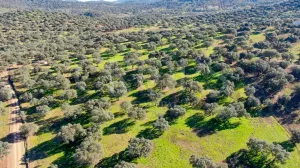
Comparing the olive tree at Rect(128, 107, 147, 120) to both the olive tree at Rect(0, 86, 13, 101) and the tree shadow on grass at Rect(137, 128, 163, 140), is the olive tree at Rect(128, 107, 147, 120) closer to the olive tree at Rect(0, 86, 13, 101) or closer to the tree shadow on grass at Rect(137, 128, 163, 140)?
the tree shadow on grass at Rect(137, 128, 163, 140)

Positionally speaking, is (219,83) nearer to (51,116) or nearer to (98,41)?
(51,116)

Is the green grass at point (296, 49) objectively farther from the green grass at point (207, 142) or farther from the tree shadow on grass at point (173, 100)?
the tree shadow on grass at point (173, 100)

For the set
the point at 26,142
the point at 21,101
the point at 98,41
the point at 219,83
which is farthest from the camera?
the point at 98,41

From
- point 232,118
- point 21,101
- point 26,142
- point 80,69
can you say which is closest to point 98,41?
point 80,69

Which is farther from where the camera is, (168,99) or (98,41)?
(98,41)

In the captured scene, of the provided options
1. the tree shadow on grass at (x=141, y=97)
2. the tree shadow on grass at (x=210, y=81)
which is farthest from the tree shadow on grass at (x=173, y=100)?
the tree shadow on grass at (x=210, y=81)

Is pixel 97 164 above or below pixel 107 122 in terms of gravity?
below

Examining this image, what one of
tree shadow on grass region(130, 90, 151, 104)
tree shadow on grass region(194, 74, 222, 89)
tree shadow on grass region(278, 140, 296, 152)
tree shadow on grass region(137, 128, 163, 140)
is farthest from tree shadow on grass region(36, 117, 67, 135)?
tree shadow on grass region(278, 140, 296, 152)
